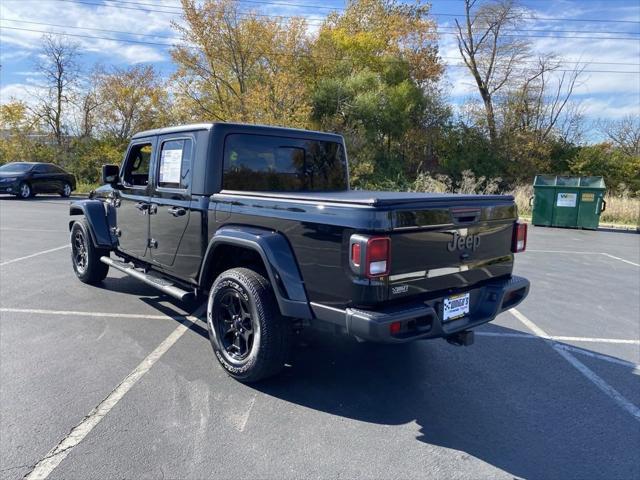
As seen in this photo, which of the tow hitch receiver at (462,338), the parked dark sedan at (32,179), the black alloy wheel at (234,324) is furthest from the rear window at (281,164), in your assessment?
the parked dark sedan at (32,179)

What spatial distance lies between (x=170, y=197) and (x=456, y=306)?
2.80 m

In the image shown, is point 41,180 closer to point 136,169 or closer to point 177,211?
point 136,169

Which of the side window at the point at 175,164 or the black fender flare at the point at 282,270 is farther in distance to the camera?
the side window at the point at 175,164

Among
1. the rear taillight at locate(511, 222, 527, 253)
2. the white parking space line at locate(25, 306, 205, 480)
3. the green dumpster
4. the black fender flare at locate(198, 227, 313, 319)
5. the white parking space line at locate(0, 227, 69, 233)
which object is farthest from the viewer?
the green dumpster

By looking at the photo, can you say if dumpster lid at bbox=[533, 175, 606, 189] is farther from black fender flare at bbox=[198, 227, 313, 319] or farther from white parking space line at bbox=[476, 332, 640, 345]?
black fender flare at bbox=[198, 227, 313, 319]

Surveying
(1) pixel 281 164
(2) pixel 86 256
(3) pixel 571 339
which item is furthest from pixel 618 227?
(2) pixel 86 256

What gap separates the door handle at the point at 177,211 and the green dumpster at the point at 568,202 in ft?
46.9

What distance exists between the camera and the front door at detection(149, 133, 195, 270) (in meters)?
4.18

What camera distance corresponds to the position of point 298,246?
3.15 metres

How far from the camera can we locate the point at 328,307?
2.99 metres

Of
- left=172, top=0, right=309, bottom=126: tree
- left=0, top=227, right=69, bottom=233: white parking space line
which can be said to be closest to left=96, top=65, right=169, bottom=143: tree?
left=172, top=0, right=309, bottom=126: tree

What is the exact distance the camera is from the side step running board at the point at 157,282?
418cm

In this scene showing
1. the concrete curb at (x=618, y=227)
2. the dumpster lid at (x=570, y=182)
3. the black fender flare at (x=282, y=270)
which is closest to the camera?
the black fender flare at (x=282, y=270)

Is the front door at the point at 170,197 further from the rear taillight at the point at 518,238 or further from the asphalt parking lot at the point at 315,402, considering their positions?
the rear taillight at the point at 518,238
